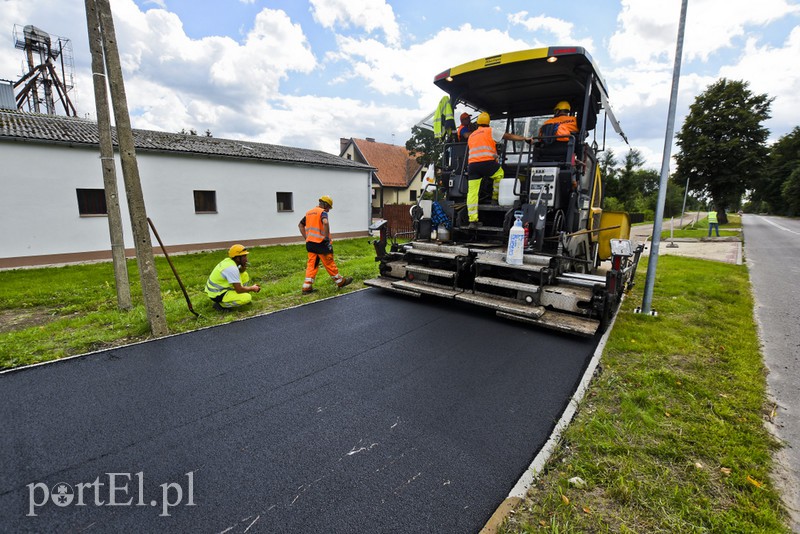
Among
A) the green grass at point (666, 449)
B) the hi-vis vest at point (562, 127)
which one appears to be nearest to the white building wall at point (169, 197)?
the hi-vis vest at point (562, 127)

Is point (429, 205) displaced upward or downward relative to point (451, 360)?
upward

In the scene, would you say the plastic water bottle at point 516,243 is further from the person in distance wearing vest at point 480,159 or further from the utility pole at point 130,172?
the utility pole at point 130,172

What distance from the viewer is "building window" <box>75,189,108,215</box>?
10677 mm

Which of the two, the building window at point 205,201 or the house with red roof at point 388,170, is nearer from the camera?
the building window at point 205,201

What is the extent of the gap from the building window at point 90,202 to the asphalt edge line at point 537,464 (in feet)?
41.9

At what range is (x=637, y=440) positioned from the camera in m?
2.50

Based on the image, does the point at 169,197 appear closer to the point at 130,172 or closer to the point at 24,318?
the point at 24,318

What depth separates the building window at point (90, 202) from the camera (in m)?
10.7

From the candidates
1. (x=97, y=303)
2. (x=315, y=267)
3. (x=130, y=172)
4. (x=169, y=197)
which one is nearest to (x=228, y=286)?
(x=315, y=267)

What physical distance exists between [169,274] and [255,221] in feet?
19.0

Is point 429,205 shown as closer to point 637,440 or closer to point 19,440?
point 637,440

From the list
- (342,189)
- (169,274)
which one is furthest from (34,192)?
(342,189)

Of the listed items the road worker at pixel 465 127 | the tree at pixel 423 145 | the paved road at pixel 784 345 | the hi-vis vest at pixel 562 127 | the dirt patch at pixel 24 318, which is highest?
the tree at pixel 423 145

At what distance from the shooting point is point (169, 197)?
12.1m
